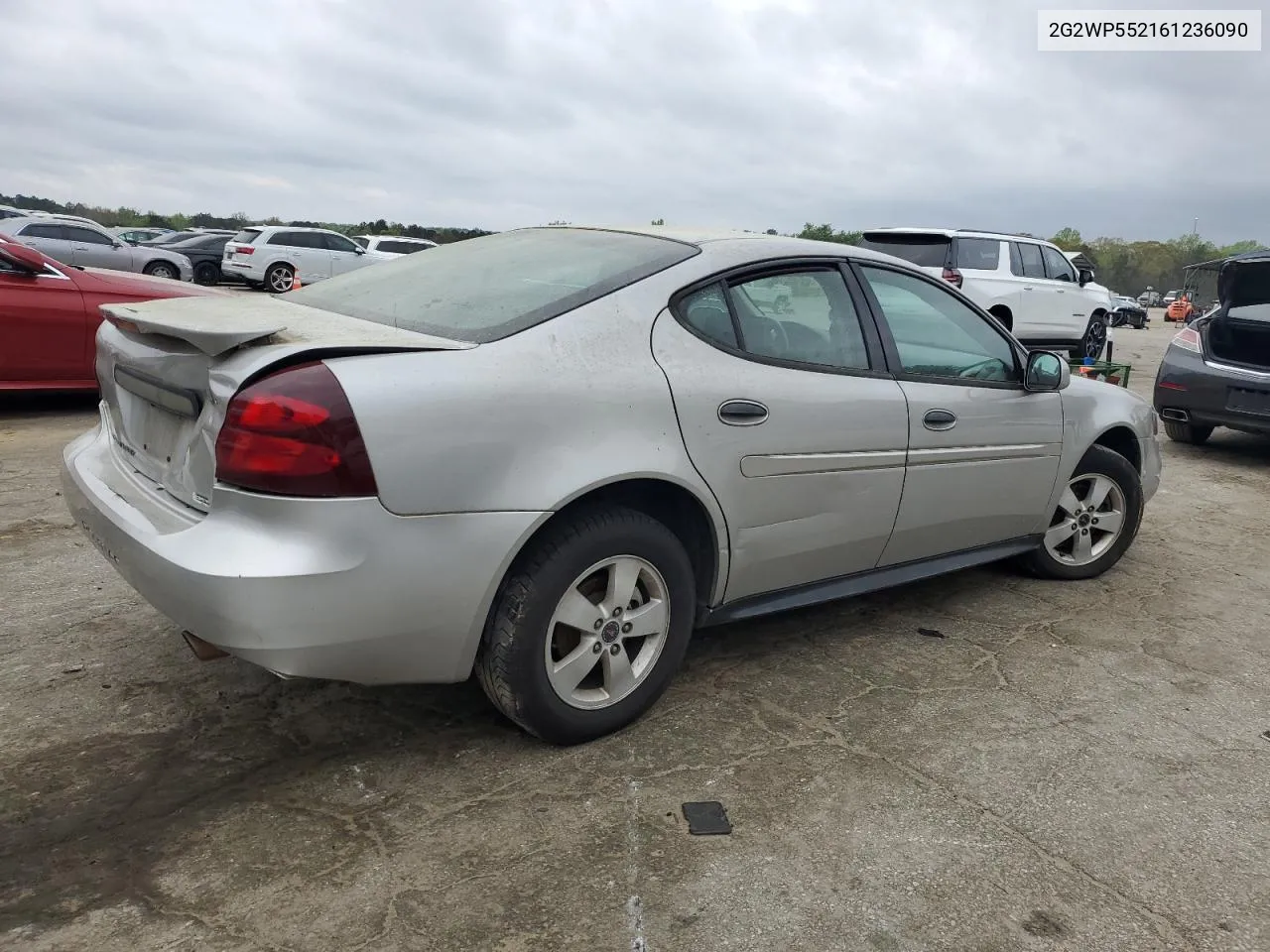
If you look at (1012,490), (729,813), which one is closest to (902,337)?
(1012,490)

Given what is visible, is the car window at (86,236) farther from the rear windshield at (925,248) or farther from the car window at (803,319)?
the car window at (803,319)

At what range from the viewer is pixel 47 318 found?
6648 millimetres

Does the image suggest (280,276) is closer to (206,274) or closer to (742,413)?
(206,274)

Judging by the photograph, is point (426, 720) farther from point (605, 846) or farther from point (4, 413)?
point (4, 413)

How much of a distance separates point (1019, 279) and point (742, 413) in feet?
37.4

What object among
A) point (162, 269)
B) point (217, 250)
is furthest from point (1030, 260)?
point (217, 250)

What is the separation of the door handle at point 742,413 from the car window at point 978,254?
33.2ft

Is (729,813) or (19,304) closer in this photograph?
(729,813)

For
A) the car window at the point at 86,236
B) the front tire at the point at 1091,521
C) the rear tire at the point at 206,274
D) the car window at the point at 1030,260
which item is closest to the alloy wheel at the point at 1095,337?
the car window at the point at 1030,260

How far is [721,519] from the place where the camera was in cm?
288

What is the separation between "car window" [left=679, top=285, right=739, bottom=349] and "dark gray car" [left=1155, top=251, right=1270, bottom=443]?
6.06m

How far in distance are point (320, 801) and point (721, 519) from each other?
1.33 meters

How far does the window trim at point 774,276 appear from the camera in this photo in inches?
114

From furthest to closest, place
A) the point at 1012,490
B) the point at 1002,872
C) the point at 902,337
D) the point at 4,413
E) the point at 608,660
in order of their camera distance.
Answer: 1. the point at 4,413
2. the point at 1012,490
3. the point at 902,337
4. the point at 608,660
5. the point at 1002,872
